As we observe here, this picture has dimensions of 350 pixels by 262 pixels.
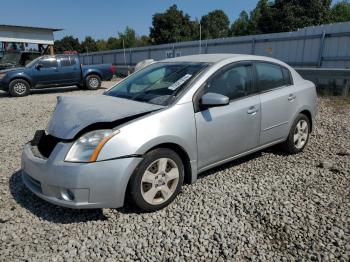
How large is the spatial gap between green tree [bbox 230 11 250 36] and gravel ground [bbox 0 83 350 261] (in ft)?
190

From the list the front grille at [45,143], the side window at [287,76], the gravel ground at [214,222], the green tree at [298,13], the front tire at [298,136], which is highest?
the green tree at [298,13]

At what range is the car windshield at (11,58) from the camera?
59.6 feet

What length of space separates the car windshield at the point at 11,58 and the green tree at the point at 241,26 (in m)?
47.1

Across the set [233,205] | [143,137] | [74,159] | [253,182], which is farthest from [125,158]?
[253,182]

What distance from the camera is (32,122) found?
789cm

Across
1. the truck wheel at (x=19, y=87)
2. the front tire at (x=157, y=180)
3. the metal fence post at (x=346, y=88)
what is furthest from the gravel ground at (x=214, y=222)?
the truck wheel at (x=19, y=87)

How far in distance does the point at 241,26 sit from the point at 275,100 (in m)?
66.2

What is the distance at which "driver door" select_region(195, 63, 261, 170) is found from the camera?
3.60 meters

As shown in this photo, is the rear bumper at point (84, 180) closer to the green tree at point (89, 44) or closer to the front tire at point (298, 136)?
the front tire at point (298, 136)

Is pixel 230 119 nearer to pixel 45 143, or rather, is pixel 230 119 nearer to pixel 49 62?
pixel 45 143

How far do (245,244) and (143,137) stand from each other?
4.37 ft

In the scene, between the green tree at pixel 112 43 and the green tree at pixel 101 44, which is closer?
the green tree at pixel 112 43

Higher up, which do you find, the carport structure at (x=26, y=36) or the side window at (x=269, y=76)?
the carport structure at (x=26, y=36)

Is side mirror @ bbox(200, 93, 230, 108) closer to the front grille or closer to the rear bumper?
the rear bumper
